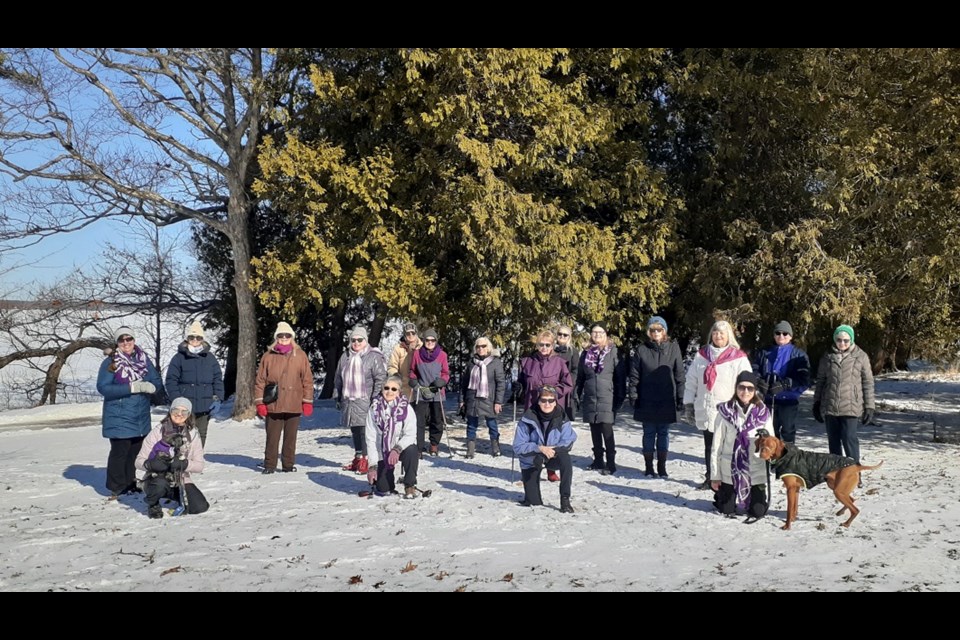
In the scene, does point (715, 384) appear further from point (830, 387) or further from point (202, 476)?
point (202, 476)

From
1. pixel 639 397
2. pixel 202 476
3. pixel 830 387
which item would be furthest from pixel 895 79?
pixel 202 476

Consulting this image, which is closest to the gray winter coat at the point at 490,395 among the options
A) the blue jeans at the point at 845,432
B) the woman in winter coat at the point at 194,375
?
the woman in winter coat at the point at 194,375

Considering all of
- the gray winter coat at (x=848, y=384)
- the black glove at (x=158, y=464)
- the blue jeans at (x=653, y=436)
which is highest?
the gray winter coat at (x=848, y=384)

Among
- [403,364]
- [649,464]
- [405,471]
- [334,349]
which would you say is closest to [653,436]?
[649,464]

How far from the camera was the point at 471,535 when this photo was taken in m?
7.90

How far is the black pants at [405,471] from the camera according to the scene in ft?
31.0

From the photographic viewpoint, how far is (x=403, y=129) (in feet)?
53.5

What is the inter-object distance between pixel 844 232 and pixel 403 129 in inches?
316

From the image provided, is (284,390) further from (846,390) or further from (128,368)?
(846,390)

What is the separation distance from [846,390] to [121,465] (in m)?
8.20

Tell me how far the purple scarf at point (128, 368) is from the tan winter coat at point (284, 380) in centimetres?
160

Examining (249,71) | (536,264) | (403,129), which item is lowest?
(536,264)

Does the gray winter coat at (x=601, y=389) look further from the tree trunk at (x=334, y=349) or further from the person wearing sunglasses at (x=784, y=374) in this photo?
the tree trunk at (x=334, y=349)

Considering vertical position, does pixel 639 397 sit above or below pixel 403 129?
below
